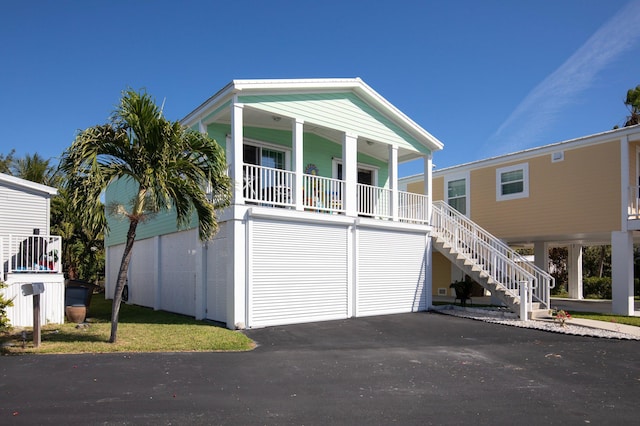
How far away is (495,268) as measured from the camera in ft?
46.5

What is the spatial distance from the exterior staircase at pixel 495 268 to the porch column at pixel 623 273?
2215 mm

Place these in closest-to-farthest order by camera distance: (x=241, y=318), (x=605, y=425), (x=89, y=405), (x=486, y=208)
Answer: (x=605, y=425) < (x=89, y=405) < (x=241, y=318) < (x=486, y=208)

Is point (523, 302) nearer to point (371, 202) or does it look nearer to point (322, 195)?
point (371, 202)

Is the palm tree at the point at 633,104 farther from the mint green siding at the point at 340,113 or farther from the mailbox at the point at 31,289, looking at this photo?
the mailbox at the point at 31,289

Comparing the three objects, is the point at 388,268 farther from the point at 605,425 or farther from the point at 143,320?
the point at 605,425

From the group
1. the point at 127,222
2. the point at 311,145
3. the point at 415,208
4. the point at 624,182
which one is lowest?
the point at 127,222

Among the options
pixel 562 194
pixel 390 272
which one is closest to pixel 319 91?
pixel 390 272

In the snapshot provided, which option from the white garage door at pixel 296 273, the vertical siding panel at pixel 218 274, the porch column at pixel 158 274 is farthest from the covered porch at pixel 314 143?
the porch column at pixel 158 274

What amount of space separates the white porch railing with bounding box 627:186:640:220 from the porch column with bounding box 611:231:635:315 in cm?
59

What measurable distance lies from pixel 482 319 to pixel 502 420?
8.68 meters

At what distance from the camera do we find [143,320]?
1272cm

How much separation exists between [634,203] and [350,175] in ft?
29.9

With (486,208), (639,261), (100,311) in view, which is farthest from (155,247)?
(639,261)

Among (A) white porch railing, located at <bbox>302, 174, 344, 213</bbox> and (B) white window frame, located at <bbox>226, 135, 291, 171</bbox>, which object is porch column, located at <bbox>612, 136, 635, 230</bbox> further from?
(B) white window frame, located at <bbox>226, 135, 291, 171</bbox>
